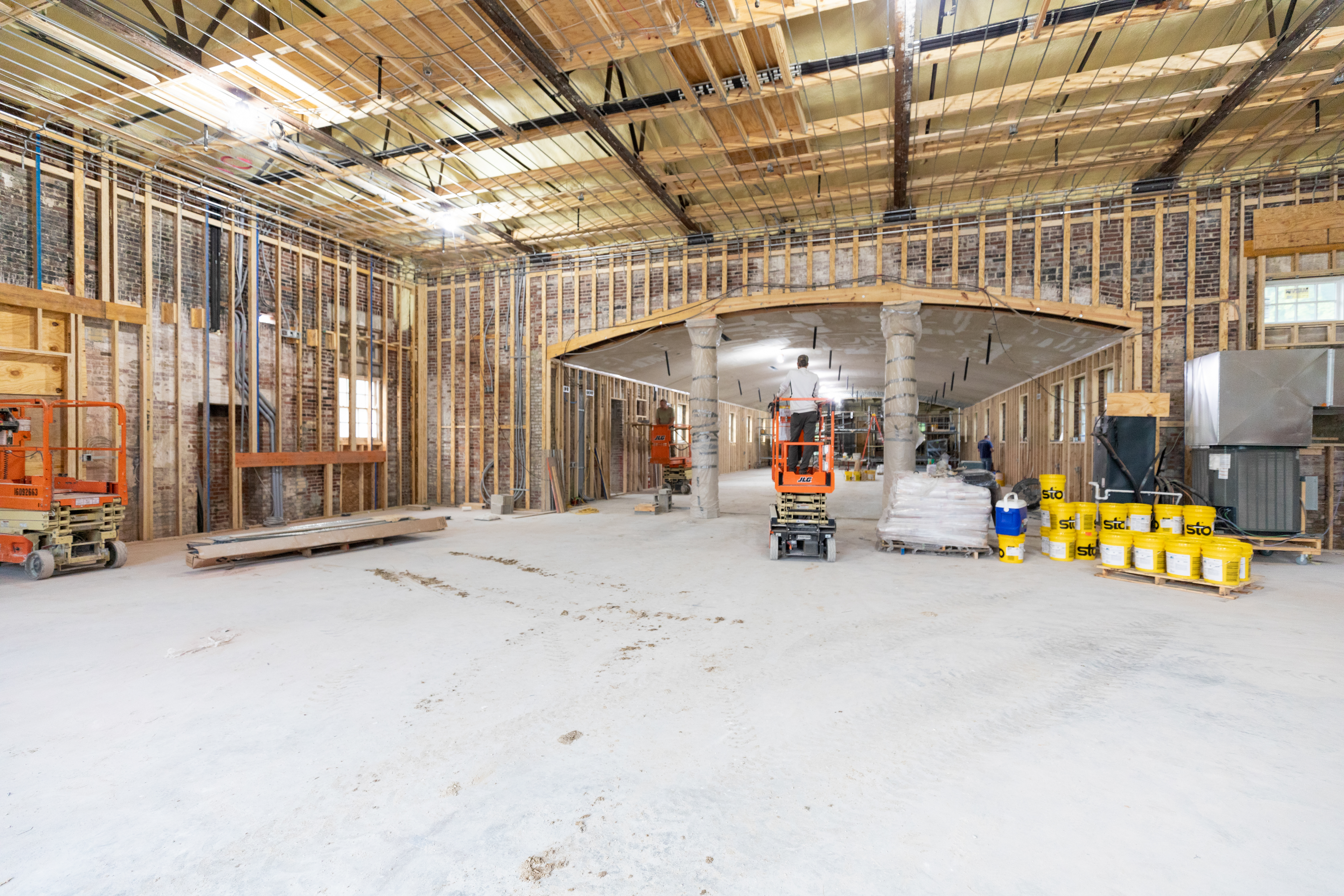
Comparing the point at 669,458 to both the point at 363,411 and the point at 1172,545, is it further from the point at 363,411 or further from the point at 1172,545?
the point at 1172,545

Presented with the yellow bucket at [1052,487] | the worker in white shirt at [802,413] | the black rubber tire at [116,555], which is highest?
the worker in white shirt at [802,413]

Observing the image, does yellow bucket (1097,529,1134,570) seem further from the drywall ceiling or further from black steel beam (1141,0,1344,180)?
black steel beam (1141,0,1344,180)

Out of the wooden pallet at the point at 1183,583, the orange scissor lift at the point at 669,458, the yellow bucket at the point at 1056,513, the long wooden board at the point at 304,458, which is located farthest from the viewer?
the orange scissor lift at the point at 669,458

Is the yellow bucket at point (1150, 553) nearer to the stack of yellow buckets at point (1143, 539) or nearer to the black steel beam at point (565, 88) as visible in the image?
the stack of yellow buckets at point (1143, 539)

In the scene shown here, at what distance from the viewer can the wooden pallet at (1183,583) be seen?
6.07 m

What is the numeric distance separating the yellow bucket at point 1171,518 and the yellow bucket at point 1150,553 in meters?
0.99

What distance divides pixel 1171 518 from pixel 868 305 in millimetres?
6052

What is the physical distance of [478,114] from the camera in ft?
30.8

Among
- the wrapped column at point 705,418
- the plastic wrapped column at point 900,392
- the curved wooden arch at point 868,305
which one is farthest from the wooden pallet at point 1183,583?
the wrapped column at point 705,418

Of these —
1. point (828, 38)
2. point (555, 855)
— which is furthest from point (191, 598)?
point (828, 38)

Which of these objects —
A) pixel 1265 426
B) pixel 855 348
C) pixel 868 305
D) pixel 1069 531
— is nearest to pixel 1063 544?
pixel 1069 531

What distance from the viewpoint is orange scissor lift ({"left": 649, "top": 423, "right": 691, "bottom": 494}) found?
17172 mm

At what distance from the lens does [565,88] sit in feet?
25.7

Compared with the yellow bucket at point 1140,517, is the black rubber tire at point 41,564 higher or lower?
lower
